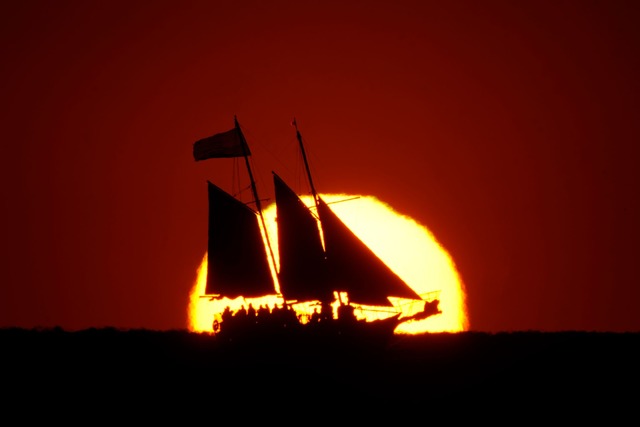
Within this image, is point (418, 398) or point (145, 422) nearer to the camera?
point (145, 422)

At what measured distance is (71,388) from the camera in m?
41.7

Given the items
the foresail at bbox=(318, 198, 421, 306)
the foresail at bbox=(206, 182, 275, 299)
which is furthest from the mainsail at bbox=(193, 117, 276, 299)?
the foresail at bbox=(318, 198, 421, 306)

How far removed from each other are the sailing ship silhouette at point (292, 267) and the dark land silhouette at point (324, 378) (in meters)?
0.97

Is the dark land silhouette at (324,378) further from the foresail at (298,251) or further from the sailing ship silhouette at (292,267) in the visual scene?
the foresail at (298,251)

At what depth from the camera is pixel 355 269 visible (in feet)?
150

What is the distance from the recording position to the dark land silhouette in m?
39.0

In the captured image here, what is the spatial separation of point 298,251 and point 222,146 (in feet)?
22.8

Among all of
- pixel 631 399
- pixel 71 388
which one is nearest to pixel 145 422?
pixel 71 388

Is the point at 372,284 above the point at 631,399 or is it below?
above

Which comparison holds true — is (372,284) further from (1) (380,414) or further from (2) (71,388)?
(2) (71,388)

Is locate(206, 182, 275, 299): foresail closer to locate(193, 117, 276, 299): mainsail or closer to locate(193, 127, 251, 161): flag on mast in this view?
locate(193, 117, 276, 299): mainsail

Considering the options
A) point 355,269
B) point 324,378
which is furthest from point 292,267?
point 324,378

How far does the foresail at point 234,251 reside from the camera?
49.2 metres

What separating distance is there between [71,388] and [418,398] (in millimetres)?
15861
